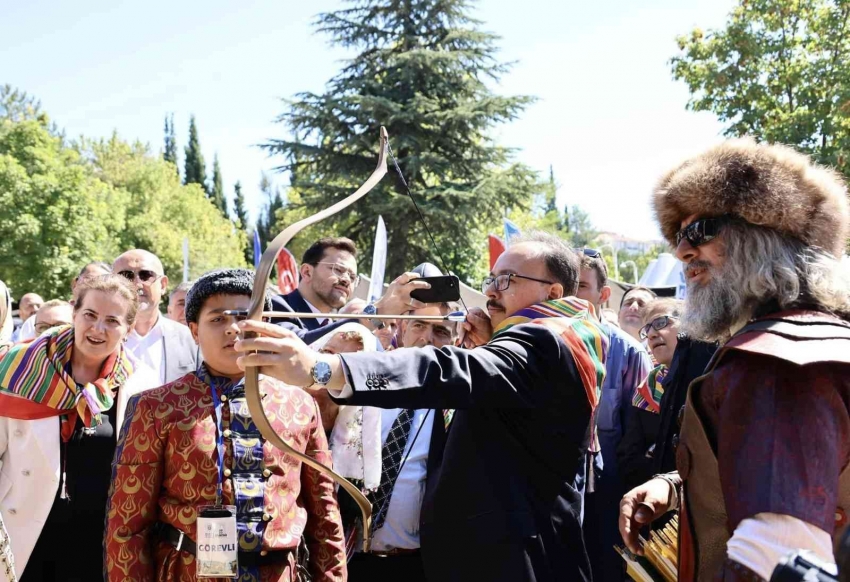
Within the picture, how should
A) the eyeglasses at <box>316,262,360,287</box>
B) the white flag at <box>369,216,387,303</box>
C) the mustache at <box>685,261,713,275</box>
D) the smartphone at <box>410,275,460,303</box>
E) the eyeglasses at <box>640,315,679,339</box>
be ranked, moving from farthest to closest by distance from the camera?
Answer: the white flag at <box>369,216,387,303</box>
the eyeglasses at <box>316,262,360,287</box>
the eyeglasses at <box>640,315,679,339</box>
the smartphone at <box>410,275,460,303</box>
the mustache at <box>685,261,713,275</box>

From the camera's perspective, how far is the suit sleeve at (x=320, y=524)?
122 inches

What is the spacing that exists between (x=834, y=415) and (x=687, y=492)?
50 centimetres

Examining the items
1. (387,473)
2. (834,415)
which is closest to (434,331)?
(387,473)

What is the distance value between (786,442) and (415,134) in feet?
83.3

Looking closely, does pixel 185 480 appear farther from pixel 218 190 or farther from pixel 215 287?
pixel 218 190

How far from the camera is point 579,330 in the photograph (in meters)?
2.98

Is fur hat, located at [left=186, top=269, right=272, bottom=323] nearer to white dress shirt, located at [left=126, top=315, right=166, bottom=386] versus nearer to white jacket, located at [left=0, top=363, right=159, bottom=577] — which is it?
white jacket, located at [left=0, top=363, right=159, bottom=577]

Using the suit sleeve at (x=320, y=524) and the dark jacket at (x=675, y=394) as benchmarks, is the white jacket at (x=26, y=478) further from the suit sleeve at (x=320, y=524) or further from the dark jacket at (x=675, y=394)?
the dark jacket at (x=675, y=394)

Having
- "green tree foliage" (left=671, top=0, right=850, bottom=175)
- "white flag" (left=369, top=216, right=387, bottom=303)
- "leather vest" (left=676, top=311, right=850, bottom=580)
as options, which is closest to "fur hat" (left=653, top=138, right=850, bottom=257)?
"leather vest" (left=676, top=311, right=850, bottom=580)

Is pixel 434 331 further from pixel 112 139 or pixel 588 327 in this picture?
pixel 112 139

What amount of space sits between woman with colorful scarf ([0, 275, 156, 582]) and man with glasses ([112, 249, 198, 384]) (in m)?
0.79

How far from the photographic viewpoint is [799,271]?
7.19 feet

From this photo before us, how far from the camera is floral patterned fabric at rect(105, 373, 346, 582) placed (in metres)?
2.78

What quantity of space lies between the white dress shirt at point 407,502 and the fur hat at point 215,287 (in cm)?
126
